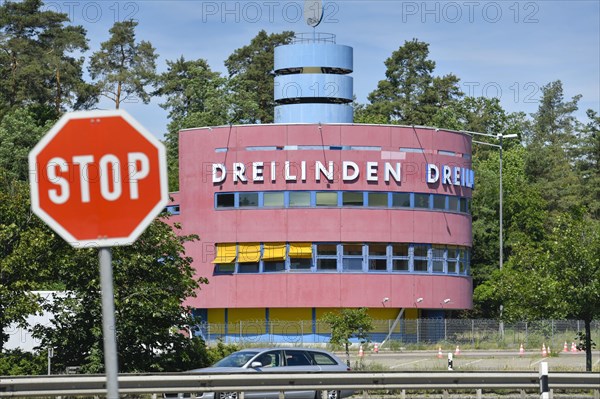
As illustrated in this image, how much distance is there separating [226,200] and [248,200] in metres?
1.22

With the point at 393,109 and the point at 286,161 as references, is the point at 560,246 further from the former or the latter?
the point at 393,109

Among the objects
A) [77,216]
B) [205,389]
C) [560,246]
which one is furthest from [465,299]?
[77,216]

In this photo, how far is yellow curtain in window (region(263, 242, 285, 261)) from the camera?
62219 mm

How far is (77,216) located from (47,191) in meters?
0.19

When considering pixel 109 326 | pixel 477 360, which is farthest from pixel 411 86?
pixel 109 326

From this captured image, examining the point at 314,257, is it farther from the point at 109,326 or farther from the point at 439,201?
the point at 109,326

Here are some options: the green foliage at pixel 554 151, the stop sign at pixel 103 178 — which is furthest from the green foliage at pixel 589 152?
the stop sign at pixel 103 178

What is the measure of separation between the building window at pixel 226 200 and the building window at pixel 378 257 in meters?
7.53

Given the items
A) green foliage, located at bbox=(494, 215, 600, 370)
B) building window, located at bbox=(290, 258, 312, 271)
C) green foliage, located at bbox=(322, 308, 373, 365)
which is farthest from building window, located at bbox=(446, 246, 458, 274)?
green foliage, located at bbox=(494, 215, 600, 370)

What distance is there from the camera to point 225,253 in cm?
6300

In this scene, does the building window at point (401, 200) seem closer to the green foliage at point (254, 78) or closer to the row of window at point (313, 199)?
the row of window at point (313, 199)

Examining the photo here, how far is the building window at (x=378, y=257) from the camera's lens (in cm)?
6303

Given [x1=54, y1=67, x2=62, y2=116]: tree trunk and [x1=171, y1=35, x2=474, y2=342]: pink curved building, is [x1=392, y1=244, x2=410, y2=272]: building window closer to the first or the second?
[x1=171, y1=35, x2=474, y2=342]: pink curved building

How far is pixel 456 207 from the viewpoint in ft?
217
